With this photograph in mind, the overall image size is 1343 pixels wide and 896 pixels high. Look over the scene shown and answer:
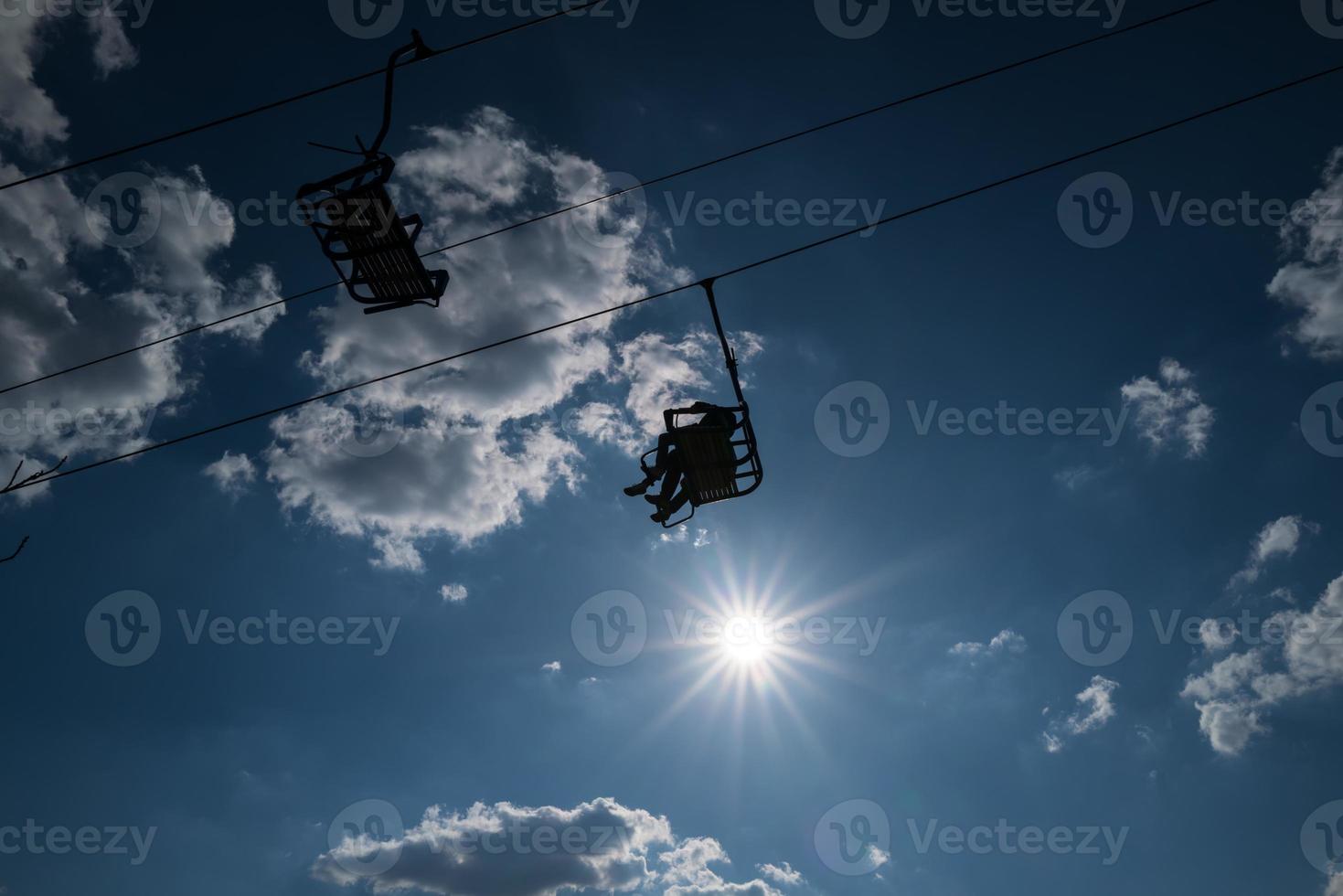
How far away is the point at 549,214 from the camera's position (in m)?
9.54

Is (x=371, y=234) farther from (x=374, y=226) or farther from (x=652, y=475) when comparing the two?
(x=652, y=475)

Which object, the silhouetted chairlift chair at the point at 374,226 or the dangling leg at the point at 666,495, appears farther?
the dangling leg at the point at 666,495

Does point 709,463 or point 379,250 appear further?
point 709,463

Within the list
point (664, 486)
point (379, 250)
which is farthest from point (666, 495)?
point (379, 250)

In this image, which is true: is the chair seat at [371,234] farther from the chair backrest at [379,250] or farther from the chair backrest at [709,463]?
the chair backrest at [709,463]

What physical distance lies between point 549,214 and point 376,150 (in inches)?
89.7

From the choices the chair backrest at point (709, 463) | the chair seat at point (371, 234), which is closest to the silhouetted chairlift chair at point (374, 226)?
the chair seat at point (371, 234)

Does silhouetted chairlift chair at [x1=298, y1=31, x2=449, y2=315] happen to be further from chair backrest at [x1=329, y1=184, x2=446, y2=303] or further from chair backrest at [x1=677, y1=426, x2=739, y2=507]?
chair backrest at [x1=677, y1=426, x2=739, y2=507]

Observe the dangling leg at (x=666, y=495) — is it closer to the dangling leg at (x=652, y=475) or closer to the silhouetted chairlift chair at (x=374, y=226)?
the dangling leg at (x=652, y=475)

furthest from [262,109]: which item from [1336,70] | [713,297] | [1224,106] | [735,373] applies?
[1336,70]

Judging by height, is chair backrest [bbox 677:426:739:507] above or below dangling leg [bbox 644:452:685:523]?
below

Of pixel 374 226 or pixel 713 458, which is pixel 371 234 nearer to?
pixel 374 226

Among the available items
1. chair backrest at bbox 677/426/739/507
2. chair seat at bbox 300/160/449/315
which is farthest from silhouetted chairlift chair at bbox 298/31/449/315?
chair backrest at bbox 677/426/739/507

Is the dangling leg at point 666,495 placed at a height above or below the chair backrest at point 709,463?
above
